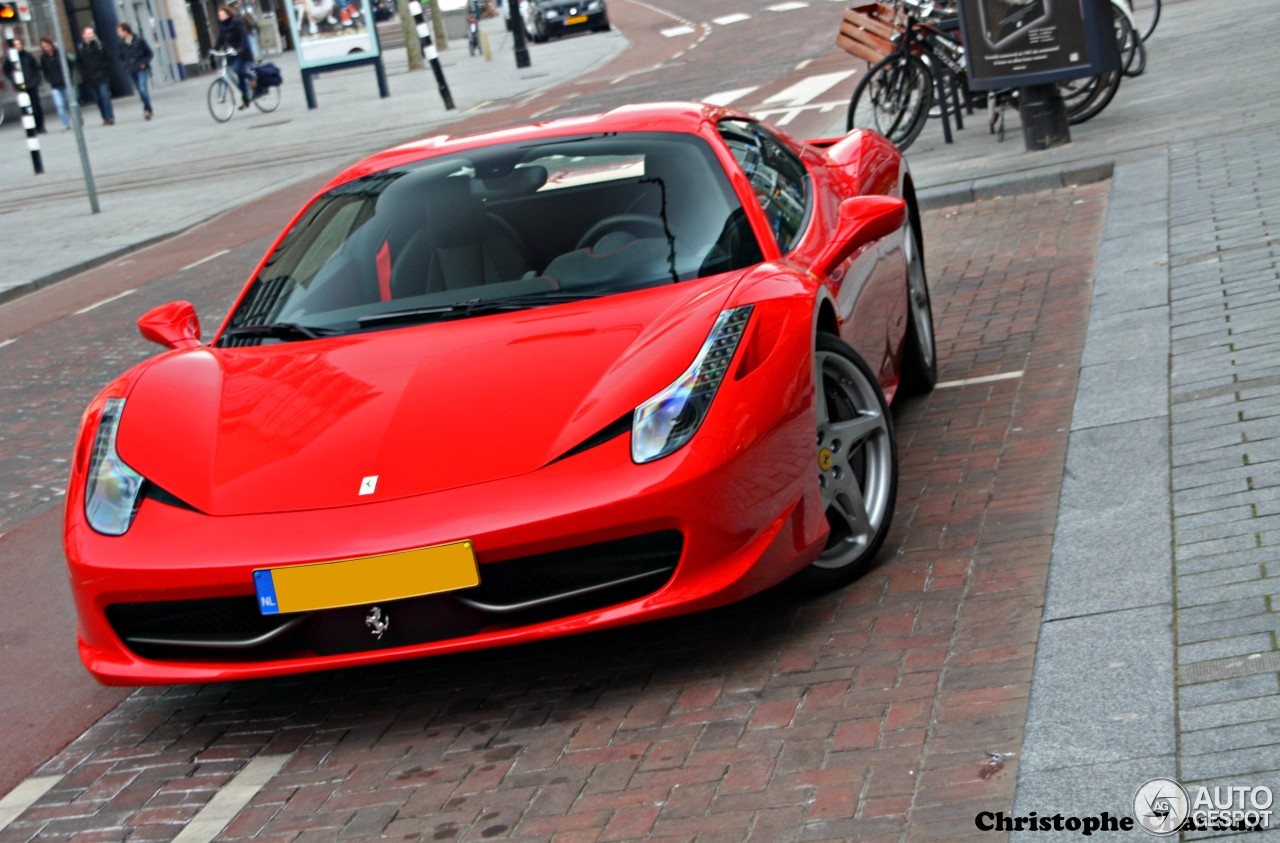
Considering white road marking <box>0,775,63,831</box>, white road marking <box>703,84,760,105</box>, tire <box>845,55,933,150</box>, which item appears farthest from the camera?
white road marking <box>703,84,760,105</box>

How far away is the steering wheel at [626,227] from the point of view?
15.4 ft

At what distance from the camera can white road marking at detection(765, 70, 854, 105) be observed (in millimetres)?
19291

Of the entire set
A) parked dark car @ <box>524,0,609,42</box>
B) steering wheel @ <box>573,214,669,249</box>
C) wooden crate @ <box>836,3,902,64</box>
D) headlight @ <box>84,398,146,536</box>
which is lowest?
headlight @ <box>84,398,146,536</box>

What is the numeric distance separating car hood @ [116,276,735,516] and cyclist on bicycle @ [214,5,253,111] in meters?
27.4

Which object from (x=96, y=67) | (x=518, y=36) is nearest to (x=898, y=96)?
(x=518, y=36)

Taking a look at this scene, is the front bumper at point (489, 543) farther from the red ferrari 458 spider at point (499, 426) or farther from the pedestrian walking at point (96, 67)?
the pedestrian walking at point (96, 67)

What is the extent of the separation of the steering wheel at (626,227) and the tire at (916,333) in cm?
151

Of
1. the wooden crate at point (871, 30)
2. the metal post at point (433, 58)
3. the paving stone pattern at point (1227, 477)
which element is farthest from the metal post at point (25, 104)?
the paving stone pattern at point (1227, 477)

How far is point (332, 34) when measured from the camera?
1188 inches

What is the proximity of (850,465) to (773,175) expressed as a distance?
47.9 inches

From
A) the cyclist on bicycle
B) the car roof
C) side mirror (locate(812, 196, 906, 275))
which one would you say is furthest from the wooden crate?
the cyclist on bicycle

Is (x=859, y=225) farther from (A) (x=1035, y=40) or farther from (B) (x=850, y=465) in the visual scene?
(A) (x=1035, y=40)

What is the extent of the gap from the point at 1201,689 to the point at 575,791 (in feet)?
4.38

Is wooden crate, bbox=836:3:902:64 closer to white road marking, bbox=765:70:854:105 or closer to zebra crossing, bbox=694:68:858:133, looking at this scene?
zebra crossing, bbox=694:68:858:133
